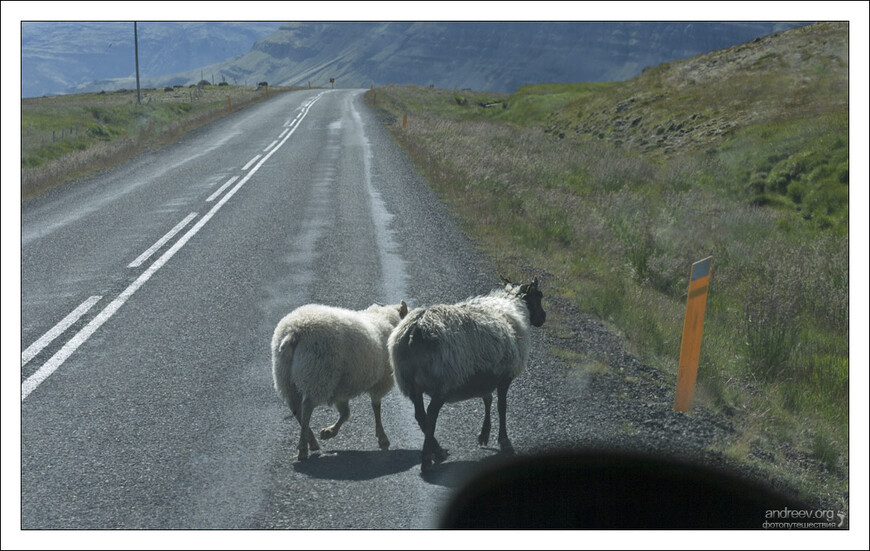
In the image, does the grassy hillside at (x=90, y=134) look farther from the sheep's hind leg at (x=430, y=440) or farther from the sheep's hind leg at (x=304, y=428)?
the sheep's hind leg at (x=430, y=440)

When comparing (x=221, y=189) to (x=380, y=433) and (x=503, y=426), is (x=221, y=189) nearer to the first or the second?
(x=380, y=433)

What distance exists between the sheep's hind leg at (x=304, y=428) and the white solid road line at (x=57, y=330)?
11.7ft

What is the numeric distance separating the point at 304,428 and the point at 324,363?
1.62 ft

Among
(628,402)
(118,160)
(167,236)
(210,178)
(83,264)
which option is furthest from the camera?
(118,160)

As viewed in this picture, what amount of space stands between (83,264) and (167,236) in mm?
2041

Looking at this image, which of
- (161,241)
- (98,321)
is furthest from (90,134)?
(98,321)

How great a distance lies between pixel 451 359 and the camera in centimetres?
514

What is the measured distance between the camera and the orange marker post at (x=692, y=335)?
5.95 metres

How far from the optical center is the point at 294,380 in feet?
17.6

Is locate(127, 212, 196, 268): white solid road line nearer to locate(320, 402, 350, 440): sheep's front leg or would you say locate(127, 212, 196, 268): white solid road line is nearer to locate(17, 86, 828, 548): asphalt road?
locate(17, 86, 828, 548): asphalt road

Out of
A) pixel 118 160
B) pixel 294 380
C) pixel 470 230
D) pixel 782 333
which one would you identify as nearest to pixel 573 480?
pixel 294 380

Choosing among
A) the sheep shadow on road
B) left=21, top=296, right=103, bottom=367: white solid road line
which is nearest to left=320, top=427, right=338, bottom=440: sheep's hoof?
the sheep shadow on road

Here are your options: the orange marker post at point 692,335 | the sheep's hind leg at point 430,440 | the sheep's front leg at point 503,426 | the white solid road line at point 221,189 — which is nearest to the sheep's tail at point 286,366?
the sheep's hind leg at point 430,440

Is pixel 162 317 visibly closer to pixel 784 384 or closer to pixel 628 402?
pixel 628 402
